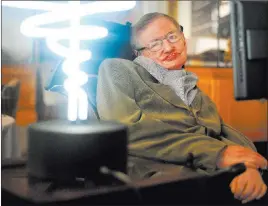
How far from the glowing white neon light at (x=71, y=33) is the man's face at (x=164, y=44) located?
0.12 m

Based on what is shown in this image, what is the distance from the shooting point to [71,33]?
81cm

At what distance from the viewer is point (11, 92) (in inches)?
40.9

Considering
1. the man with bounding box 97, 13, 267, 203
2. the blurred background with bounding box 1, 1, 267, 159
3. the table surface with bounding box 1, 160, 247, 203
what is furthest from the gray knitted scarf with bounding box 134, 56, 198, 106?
the table surface with bounding box 1, 160, 247, 203

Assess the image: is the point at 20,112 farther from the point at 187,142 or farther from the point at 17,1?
the point at 187,142

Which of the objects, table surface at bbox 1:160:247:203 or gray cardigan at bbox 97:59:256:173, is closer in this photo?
table surface at bbox 1:160:247:203

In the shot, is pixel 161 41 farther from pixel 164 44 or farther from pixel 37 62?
pixel 37 62

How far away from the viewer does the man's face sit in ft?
3.30

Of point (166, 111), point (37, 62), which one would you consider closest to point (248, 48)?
point (166, 111)

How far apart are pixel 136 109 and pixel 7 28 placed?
0.41 m

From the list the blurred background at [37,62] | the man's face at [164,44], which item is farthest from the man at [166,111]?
the blurred background at [37,62]

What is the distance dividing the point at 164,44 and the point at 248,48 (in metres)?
0.34

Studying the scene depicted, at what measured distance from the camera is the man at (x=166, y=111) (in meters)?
0.87

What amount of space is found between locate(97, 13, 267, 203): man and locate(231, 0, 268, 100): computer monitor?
0.21m

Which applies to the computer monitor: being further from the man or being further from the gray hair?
the gray hair
